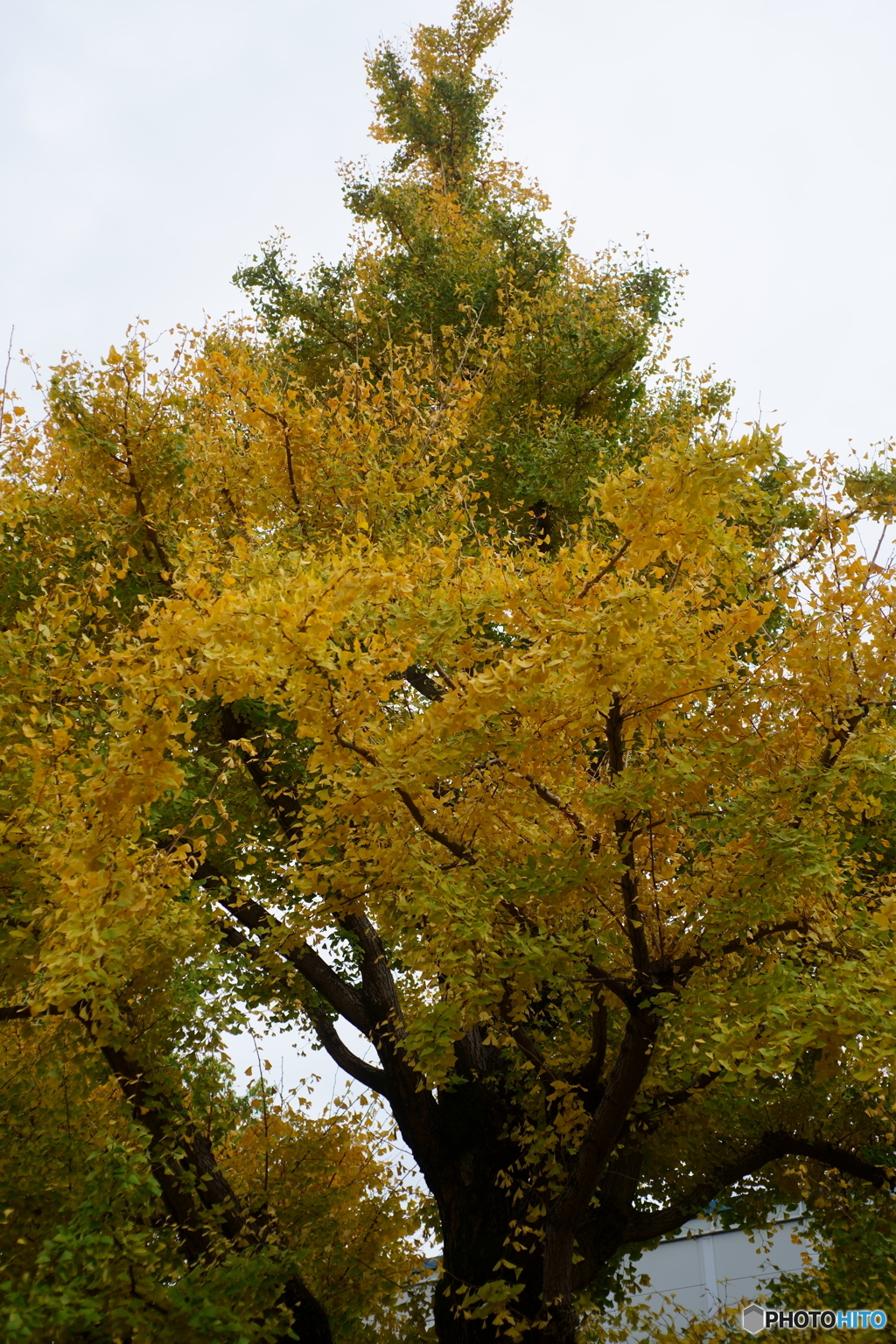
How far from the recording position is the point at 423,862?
466cm

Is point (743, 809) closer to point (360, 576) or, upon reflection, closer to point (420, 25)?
point (360, 576)

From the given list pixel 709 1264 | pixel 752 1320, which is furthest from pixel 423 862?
pixel 709 1264

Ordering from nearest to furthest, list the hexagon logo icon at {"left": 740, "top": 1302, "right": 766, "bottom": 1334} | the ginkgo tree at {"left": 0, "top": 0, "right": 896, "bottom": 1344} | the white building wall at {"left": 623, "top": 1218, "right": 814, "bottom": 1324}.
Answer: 1. the ginkgo tree at {"left": 0, "top": 0, "right": 896, "bottom": 1344}
2. the hexagon logo icon at {"left": 740, "top": 1302, "right": 766, "bottom": 1334}
3. the white building wall at {"left": 623, "top": 1218, "right": 814, "bottom": 1324}

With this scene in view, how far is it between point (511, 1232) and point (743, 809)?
3.78 meters

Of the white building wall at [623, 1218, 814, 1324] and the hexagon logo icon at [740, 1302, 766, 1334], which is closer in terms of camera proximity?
the hexagon logo icon at [740, 1302, 766, 1334]

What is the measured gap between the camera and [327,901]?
5703 millimetres

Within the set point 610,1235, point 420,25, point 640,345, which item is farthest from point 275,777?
point 420,25

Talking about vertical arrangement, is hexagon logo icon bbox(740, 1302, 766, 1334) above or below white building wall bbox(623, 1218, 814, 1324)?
below

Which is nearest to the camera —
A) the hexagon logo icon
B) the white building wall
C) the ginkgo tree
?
the ginkgo tree

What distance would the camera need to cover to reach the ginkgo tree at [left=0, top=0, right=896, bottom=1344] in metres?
4.33

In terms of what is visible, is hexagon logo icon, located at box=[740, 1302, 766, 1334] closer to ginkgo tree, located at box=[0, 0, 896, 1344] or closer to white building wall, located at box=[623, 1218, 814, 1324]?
ginkgo tree, located at box=[0, 0, 896, 1344]

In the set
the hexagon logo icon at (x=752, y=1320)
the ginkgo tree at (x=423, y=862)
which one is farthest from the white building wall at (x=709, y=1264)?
the ginkgo tree at (x=423, y=862)

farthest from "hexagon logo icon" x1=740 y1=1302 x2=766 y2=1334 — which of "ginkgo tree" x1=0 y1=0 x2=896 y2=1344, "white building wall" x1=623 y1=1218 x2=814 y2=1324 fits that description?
"white building wall" x1=623 y1=1218 x2=814 y2=1324

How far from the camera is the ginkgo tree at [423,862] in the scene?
433cm
